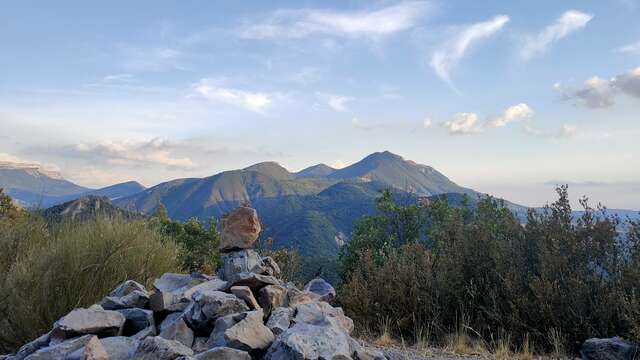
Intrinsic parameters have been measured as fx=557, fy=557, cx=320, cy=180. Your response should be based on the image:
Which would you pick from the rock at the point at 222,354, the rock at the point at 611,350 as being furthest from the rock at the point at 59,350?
the rock at the point at 611,350

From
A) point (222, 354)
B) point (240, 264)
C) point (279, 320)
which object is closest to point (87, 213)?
point (240, 264)

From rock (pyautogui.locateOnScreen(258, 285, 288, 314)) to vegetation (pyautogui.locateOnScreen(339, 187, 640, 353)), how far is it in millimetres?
2492

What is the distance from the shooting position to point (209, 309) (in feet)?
19.6

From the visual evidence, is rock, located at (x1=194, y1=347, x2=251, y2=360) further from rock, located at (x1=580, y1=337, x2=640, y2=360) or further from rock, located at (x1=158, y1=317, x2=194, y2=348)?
rock, located at (x1=580, y1=337, x2=640, y2=360)

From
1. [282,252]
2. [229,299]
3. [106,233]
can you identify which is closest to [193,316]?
[229,299]

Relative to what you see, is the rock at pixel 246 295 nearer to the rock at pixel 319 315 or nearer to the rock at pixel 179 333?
the rock at pixel 319 315

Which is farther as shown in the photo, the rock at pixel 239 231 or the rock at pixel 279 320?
the rock at pixel 239 231

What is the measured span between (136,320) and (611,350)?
5.66 m

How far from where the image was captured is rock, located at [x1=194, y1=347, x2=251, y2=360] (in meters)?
4.96

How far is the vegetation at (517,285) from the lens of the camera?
26.1ft

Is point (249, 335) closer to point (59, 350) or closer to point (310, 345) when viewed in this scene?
point (310, 345)

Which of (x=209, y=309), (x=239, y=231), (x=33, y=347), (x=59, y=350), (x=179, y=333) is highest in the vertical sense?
(x=239, y=231)

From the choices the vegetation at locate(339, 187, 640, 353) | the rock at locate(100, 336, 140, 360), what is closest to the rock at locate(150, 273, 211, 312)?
the rock at locate(100, 336, 140, 360)

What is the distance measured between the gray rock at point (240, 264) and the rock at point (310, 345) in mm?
2691
